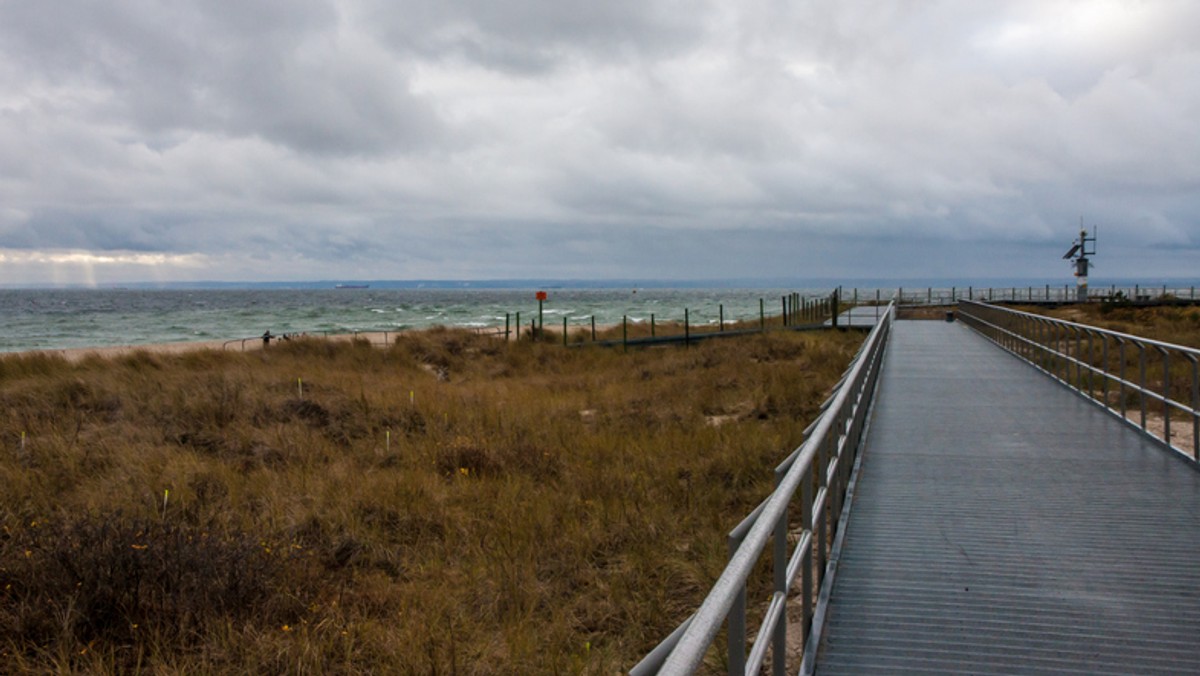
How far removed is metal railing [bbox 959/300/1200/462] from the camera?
8.09 meters

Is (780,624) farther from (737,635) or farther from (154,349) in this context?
(154,349)

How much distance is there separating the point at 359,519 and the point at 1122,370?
821cm

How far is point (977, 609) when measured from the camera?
4340 mm

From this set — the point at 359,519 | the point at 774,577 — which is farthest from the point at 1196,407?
the point at 359,519

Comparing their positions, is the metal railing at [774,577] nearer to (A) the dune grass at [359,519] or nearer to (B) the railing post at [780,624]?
(B) the railing post at [780,624]

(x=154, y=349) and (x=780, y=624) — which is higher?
(x=780, y=624)

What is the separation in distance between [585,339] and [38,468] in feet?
89.0

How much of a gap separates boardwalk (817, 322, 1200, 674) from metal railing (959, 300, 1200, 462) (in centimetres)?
59

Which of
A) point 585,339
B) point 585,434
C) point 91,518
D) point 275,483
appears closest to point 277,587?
point 91,518

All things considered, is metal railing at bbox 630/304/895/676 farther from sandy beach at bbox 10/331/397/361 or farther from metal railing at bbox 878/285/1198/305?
metal railing at bbox 878/285/1198/305

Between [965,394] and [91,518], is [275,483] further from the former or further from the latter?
[965,394]

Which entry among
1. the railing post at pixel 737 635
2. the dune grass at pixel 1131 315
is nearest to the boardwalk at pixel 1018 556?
the railing post at pixel 737 635

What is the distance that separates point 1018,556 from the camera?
5121 millimetres

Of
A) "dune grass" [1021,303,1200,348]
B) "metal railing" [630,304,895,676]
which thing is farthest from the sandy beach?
"dune grass" [1021,303,1200,348]
